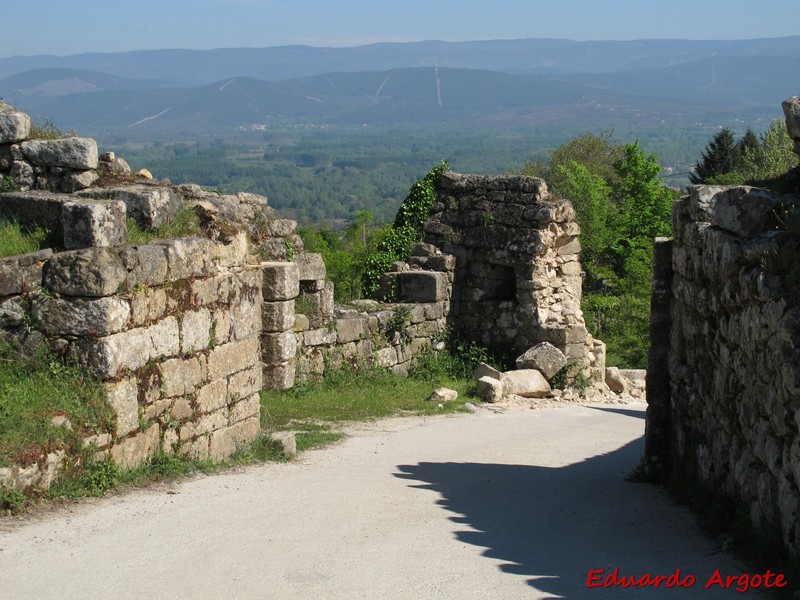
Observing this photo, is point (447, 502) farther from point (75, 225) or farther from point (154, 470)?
point (75, 225)

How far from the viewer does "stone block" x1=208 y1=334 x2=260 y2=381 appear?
10437 millimetres

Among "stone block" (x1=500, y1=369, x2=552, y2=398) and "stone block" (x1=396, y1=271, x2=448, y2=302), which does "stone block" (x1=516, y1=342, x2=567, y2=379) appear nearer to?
"stone block" (x1=500, y1=369, x2=552, y2=398)

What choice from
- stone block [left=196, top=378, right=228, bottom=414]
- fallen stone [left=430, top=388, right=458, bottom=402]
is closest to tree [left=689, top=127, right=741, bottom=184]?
fallen stone [left=430, top=388, right=458, bottom=402]

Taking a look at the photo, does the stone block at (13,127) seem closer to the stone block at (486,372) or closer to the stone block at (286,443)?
the stone block at (286,443)

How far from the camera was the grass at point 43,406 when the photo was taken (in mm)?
7949

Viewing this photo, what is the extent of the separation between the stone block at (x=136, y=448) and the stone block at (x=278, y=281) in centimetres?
448

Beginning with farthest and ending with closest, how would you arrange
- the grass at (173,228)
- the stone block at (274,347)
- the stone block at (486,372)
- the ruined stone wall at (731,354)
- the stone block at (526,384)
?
1. the stone block at (486,372)
2. the stone block at (526,384)
3. the stone block at (274,347)
4. the grass at (173,228)
5. the ruined stone wall at (731,354)

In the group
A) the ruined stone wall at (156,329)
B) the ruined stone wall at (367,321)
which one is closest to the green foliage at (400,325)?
the ruined stone wall at (367,321)

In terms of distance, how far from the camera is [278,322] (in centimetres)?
1402

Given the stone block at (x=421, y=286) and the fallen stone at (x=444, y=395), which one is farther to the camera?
the stone block at (x=421, y=286)

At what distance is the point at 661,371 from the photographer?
1054 centimetres

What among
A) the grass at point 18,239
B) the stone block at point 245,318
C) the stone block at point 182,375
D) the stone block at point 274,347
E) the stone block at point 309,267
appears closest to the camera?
the grass at point 18,239

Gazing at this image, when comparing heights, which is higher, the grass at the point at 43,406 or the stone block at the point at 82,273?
the stone block at the point at 82,273

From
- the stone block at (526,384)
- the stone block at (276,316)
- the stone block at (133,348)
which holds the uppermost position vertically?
the stone block at (133,348)
